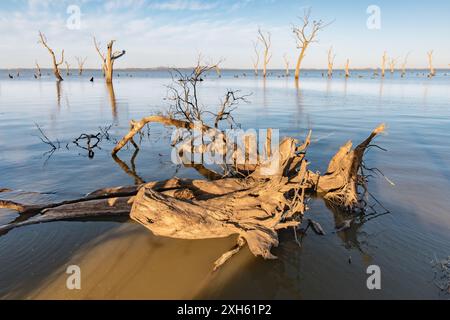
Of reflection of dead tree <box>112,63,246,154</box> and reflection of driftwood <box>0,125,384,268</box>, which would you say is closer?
reflection of driftwood <box>0,125,384,268</box>

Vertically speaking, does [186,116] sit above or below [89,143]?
above

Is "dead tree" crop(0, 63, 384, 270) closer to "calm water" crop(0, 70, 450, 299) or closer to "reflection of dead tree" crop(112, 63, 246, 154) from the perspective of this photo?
"calm water" crop(0, 70, 450, 299)

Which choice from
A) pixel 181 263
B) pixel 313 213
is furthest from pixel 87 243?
pixel 313 213

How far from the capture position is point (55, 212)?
18.1 ft

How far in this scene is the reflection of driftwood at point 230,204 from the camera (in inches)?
176

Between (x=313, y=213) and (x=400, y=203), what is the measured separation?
1.96 meters

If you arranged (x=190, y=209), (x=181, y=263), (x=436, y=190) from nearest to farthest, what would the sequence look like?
(x=181, y=263)
(x=190, y=209)
(x=436, y=190)

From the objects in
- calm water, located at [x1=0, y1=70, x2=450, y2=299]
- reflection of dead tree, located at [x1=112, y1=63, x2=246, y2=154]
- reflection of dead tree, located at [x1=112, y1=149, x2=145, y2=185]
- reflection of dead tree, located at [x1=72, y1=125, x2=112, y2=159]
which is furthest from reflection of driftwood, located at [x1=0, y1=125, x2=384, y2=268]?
reflection of dead tree, located at [x1=72, y1=125, x2=112, y2=159]

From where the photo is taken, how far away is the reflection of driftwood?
176 inches

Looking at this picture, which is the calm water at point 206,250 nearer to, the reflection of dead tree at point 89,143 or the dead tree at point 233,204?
the dead tree at point 233,204

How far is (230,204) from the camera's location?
500 cm

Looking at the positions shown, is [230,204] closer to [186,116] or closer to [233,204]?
[233,204]

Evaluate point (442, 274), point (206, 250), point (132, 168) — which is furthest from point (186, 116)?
point (442, 274)

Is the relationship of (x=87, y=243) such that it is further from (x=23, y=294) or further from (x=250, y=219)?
(x=250, y=219)
